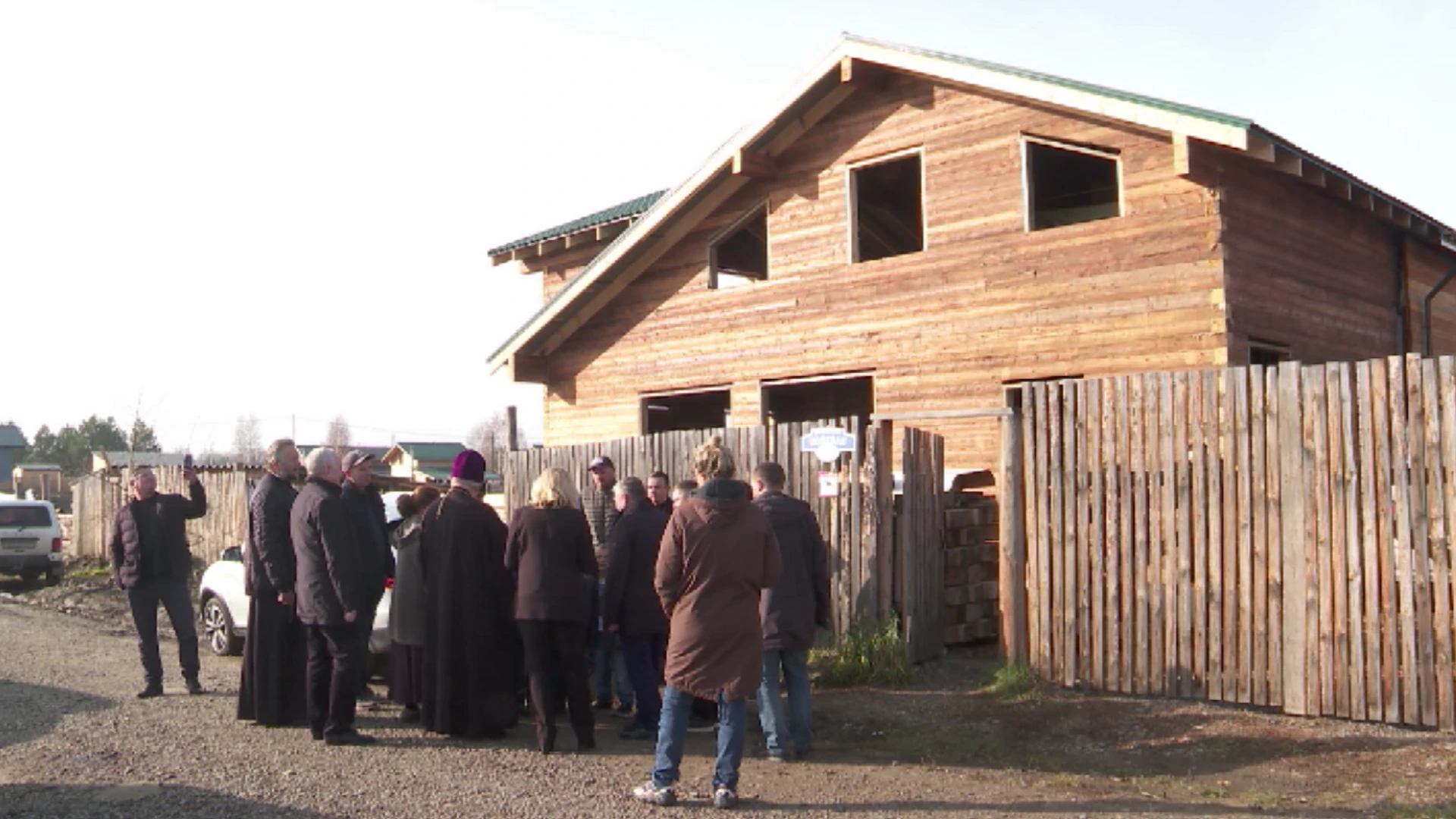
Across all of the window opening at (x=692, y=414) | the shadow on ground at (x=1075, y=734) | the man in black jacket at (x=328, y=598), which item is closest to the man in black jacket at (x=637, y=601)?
the shadow on ground at (x=1075, y=734)

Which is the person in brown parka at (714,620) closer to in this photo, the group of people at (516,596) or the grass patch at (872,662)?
the group of people at (516,596)

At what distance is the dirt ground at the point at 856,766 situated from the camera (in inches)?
260

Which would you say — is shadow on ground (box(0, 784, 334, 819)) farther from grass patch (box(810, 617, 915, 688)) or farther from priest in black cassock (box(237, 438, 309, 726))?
grass patch (box(810, 617, 915, 688))

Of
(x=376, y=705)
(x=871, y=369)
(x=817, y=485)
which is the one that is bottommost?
(x=376, y=705)

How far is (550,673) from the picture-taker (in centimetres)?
802

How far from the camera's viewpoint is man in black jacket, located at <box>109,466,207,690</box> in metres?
10.2

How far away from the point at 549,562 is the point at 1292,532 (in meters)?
4.74

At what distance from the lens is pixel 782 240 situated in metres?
14.8

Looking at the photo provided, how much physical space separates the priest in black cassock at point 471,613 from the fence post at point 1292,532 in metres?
5.01

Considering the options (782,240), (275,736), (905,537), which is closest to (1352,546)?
(905,537)

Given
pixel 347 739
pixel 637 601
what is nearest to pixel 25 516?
pixel 347 739

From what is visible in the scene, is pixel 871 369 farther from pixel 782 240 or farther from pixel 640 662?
pixel 640 662

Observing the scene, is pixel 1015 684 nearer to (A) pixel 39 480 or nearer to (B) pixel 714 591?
(B) pixel 714 591

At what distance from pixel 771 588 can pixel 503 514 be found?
842cm
